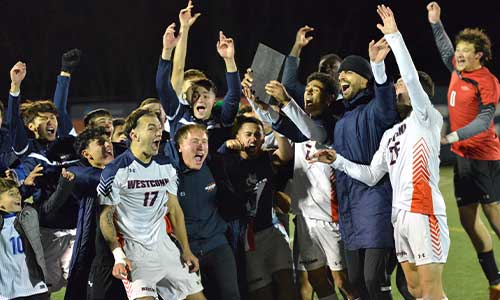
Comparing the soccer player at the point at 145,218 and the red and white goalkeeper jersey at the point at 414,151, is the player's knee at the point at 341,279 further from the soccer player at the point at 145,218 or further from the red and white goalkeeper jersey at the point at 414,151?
the soccer player at the point at 145,218

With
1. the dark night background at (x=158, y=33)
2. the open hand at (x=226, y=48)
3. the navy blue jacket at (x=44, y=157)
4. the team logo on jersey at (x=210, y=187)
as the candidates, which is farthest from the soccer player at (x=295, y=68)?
the dark night background at (x=158, y=33)

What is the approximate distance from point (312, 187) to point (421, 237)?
4.09 feet

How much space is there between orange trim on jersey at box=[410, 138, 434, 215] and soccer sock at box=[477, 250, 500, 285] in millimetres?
2170

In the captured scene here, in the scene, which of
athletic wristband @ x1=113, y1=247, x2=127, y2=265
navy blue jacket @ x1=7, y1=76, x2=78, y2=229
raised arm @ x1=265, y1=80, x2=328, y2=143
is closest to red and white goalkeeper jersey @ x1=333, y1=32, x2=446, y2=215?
raised arm @ x1=265, y1=80, x2=328, y2=143

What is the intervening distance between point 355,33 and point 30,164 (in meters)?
17.0

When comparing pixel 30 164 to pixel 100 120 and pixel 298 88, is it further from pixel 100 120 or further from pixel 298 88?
pixel 298 88

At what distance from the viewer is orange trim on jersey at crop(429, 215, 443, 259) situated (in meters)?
5.64

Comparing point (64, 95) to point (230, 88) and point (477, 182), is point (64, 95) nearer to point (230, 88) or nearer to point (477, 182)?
point (230, 88)

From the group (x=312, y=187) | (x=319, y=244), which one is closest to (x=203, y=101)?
(x=312, y=187)

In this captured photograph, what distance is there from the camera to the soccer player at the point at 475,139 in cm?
791

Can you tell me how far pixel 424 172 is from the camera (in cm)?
569

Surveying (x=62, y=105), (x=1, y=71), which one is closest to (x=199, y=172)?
(x=62, y=105)

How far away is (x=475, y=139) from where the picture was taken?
26.5ft

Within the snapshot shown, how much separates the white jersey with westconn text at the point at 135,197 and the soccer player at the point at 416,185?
5.08 feet
